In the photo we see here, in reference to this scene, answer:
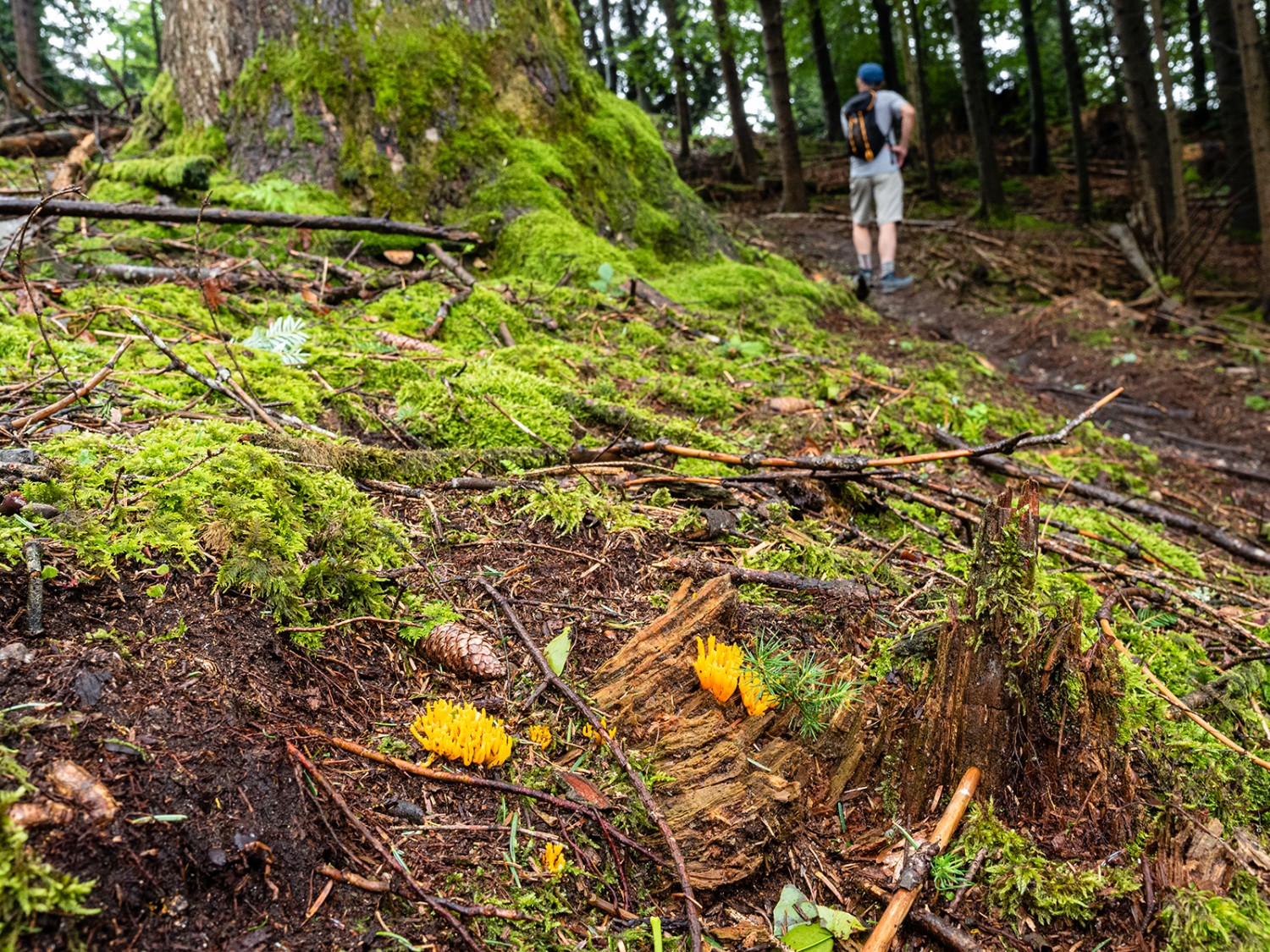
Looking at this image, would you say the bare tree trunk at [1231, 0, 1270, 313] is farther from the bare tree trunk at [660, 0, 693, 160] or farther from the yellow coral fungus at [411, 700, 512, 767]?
the yellow coral fungus at [411, 700, 512, 767]

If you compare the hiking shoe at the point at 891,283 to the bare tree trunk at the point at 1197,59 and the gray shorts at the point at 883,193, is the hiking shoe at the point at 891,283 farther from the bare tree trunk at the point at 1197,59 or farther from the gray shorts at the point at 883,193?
the bare tree trunk at the point at 1197,59

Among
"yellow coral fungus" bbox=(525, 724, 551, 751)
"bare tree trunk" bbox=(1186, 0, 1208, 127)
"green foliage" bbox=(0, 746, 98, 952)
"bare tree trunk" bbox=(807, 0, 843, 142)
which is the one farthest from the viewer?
"bare tree trunk" bbox=(1186, 0, 1208, 127)

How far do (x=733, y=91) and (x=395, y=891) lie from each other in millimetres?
17094

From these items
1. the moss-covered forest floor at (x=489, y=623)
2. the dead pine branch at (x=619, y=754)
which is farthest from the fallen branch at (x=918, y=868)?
the dead pine branch at (x=619, y=754)

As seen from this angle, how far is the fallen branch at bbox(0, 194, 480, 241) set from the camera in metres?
4.14

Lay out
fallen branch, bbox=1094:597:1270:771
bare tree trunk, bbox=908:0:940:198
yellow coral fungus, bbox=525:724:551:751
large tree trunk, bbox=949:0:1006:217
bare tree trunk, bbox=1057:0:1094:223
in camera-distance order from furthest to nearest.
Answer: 1. bare tree trunk, bbox=908:0:940:198
2. bare tree trunk, bbox=1057:0:1094:223
3. large tree trunk, bbox=949:0:1006:217
4. fallen branch, bbox=1094:597:1270:771
5. yellow coral fungus, bbox=525:724:551:751

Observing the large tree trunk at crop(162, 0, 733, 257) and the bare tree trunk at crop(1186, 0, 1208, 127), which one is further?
the bare tree trunk at crop(1186, 0, 1208, 127)

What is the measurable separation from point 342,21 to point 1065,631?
21.7 ft

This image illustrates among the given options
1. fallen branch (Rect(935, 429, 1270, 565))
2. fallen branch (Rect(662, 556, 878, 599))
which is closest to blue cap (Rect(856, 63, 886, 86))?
fallen branch (Rect(935, 429, 1270, 565))

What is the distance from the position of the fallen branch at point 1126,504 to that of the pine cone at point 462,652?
129 inches

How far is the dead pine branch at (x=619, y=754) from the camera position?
1874 millimetres

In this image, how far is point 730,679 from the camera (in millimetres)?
2285

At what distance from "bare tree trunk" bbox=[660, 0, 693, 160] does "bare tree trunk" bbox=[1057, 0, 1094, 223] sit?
8.12 meters

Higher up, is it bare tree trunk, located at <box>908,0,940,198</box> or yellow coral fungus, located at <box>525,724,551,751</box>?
bare tree trunk, located at <box>908,0,940,198</box>
